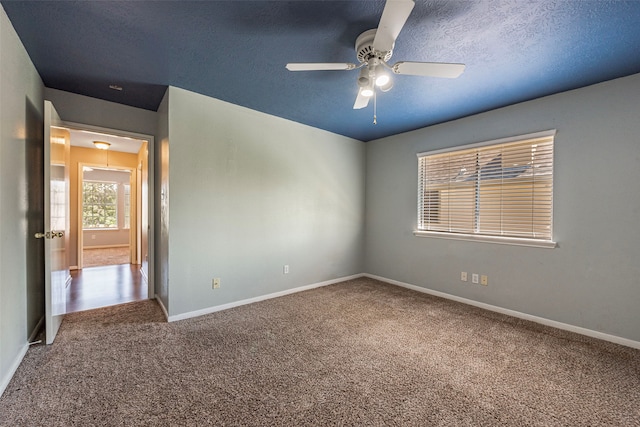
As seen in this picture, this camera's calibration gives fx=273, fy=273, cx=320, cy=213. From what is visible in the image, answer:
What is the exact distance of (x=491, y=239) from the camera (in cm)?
333

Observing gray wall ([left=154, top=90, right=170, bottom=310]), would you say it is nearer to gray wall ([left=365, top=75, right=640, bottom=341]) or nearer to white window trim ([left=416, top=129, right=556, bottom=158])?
white window trim ([left=416, top=129, right=556, bottom=158])

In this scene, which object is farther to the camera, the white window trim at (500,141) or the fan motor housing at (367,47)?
the white window trim at (500,141)

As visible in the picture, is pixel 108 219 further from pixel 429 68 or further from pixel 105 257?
pixel 429 68

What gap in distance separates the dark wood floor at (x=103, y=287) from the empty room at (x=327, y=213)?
0.22ft

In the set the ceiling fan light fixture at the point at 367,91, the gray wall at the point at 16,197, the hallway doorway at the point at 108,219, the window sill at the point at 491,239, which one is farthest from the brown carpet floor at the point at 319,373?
the ceiling fan light fixture at the point at 367,91

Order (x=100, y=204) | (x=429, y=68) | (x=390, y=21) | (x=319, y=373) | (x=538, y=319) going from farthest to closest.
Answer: (x=100, y=204), (x=538, y=319), (x=319, y=373), (x=429, y=68), (x=390, y=21)

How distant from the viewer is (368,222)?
488cm

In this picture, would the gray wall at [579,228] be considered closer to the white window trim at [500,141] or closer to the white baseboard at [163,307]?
the white window trim at [500,141]

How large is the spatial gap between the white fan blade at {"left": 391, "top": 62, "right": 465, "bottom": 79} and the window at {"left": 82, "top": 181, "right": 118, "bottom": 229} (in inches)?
363

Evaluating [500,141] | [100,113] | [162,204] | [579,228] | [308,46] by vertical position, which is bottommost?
[579,228]

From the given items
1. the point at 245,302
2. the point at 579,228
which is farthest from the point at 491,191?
the point at 245,302

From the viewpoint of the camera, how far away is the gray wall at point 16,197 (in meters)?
1.81

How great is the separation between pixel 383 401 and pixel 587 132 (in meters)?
3.13

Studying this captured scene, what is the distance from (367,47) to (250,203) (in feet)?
7.41
